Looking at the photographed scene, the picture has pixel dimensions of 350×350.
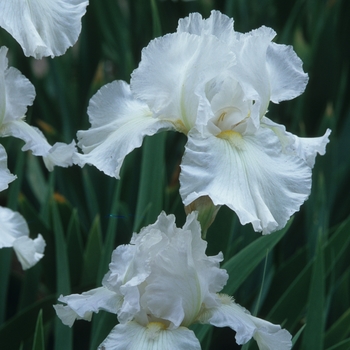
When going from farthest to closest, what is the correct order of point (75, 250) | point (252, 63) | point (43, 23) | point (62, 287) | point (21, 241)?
→ 1. point (75, 250)
2. point (62, 287)
3. point (21, 241)
4. point (252, 63)
5. point (43, 23)

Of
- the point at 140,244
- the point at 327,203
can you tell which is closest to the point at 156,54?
the point at 140,244

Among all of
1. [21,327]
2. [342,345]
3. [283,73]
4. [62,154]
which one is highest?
[283,73]

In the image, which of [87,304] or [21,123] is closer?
[87,304]

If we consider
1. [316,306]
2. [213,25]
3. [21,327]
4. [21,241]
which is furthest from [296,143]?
[21,327]

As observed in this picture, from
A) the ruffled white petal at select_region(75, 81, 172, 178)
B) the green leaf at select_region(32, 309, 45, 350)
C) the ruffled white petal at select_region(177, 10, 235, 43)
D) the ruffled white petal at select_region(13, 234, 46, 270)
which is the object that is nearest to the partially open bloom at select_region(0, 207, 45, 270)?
the ruffled white petal at select_region(13, 234, 46, 270)

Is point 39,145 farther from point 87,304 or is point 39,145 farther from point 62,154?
point 87,304

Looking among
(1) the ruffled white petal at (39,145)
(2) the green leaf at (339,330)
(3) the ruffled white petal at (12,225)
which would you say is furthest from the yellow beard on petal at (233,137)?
(2) the green leaf at (339,330)

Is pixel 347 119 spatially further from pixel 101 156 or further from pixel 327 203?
pixel 101 156
